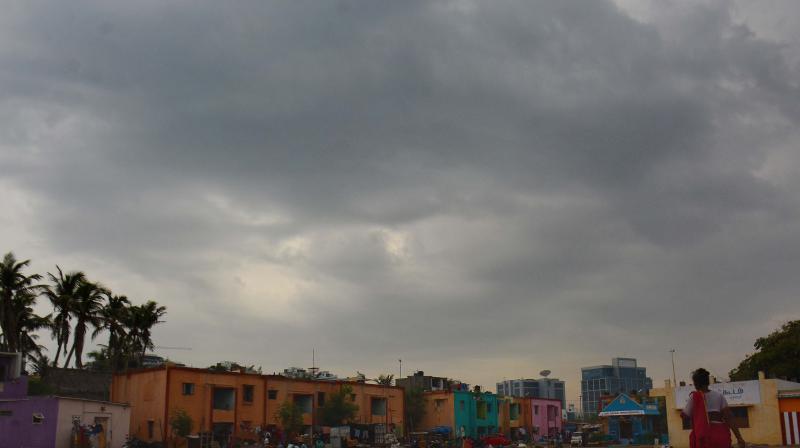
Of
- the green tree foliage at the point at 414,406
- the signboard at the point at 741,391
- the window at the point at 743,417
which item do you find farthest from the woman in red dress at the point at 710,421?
the green tree foliage at the point at 414,406

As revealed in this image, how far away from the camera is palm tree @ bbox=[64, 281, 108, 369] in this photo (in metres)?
60.5

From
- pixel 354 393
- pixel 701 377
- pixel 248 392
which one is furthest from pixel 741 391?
pixel 701 377

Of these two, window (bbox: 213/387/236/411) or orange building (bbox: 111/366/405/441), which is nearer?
orange building (bbox: 111/366/405/441)

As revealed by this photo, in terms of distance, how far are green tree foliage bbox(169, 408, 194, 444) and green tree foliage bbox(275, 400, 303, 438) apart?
8.88 metres

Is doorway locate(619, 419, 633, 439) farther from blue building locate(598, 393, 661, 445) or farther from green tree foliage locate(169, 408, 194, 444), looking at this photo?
green tree foliage locate(169, 408, 194, 444)

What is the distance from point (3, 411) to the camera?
44125 mm

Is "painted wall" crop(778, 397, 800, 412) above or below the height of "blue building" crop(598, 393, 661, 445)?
above

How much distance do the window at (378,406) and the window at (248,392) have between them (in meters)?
14.8

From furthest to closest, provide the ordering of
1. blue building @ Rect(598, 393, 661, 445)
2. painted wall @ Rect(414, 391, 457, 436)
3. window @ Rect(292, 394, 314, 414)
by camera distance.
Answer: painted wall @ Rect(414, 391, 457, 436)
window @ Rect(292, 394, 314, 414)
blue building @ Rect(598, 393, 661, 445)

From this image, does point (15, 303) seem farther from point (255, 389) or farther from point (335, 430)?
point (335, 430)

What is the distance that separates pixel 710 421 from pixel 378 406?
2499 inches

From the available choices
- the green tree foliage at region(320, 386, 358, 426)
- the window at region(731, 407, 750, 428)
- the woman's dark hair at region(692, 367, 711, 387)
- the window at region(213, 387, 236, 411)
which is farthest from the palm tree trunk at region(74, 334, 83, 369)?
the woman's dark hair at region(692, 367, 711, 387)

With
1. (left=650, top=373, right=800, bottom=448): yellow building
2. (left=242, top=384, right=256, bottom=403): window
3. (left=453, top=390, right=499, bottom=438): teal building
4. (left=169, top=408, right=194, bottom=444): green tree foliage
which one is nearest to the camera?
(left=650, top=373, right=800, bottom=448): yellow building

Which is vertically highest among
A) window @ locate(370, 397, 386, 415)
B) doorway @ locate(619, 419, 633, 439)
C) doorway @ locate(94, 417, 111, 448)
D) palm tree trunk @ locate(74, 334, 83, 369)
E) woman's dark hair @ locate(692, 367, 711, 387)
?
palm tree trunk @ locate(74, 334, 83, 369)
